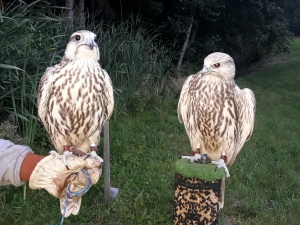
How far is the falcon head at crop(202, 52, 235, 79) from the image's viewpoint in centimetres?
224

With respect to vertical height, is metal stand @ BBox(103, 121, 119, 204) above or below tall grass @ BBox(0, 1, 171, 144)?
below

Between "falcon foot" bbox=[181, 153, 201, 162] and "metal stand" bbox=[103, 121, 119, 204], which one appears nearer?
"falcon foot" bbox=[181, 153, 201, 162]

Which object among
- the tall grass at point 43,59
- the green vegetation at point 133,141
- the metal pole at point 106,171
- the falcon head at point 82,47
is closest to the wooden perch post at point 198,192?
the falcon head at point 82,47

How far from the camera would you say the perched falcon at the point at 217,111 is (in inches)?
89.5

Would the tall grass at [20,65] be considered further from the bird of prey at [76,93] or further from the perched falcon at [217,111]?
the perched falcon at [217,111]

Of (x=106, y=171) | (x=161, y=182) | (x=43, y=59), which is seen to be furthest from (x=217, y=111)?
(x=43, y=59)

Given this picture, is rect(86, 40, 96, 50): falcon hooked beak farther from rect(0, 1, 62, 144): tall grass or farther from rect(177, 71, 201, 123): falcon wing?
rect(0, 1, 62, 144): tall grass

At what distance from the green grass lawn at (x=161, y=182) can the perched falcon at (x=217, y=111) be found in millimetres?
1417

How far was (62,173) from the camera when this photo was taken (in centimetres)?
205

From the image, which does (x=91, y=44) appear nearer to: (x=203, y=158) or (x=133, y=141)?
(x=203, y=158)

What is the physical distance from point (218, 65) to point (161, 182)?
2.22 meters

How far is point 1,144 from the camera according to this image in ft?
6.79

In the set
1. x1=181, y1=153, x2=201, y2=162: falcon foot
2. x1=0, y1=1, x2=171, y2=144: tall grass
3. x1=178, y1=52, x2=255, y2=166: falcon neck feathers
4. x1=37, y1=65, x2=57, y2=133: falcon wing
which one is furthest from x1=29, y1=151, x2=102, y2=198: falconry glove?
x1=0, y1=1, x2=171, y2=144: tall grass

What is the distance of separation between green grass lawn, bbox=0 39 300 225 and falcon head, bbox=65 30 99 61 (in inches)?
71.1
